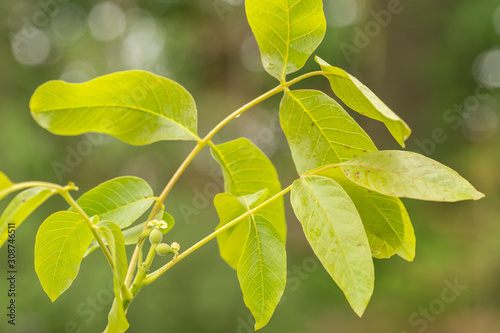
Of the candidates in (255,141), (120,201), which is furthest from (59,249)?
(255,141)

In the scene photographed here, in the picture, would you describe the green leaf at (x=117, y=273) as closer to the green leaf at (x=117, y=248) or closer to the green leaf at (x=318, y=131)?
the green leaf at (x=117, y=248)

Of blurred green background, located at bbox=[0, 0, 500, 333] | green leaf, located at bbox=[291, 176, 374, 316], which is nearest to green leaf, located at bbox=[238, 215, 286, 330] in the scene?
green leaf, located at bbox=[291, 176, 374, 316]

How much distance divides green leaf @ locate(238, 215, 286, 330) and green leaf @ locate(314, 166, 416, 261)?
0.09 m

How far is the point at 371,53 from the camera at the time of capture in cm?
453

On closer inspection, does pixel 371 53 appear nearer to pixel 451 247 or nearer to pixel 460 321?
pixel 451 247

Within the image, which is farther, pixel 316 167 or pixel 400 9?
pixel 400 9

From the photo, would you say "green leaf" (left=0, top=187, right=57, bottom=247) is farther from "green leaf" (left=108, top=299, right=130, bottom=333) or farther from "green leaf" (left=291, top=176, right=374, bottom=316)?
"green leaf" (left=291, top=176, right=374, bottom=316)

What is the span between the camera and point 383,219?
45 cm

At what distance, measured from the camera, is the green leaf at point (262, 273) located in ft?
Result: 1.46

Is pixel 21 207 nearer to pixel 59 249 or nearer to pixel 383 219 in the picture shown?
pixel 59 249

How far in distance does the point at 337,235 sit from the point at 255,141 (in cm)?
339

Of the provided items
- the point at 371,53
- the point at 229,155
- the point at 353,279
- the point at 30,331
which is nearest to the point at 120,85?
the point at 229,155

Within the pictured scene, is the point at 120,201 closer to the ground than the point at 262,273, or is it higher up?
higher up

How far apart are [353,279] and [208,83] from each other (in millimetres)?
5386
